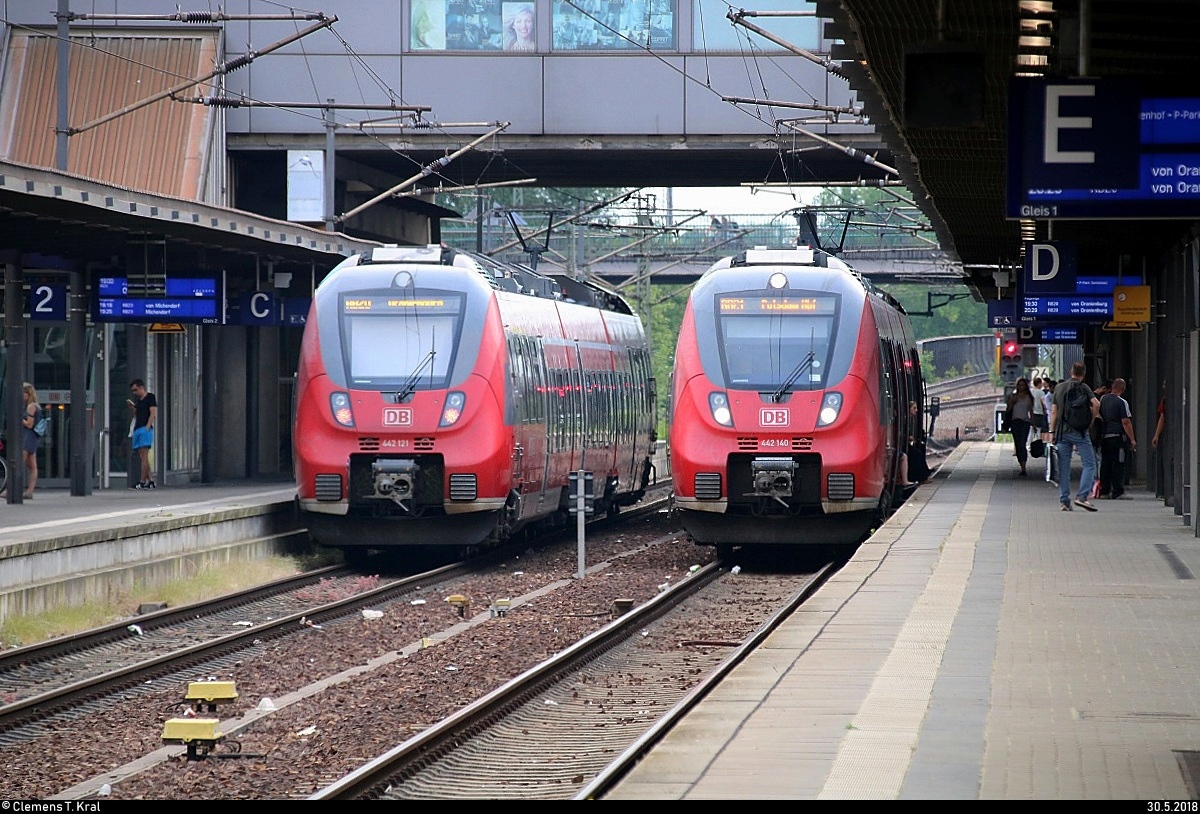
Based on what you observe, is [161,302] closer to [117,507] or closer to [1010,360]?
[117,507]

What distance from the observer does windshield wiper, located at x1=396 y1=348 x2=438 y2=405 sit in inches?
751

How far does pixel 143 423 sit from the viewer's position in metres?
26.1

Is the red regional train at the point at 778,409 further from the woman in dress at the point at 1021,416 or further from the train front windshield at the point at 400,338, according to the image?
the woman in dress at the point at 1021,416

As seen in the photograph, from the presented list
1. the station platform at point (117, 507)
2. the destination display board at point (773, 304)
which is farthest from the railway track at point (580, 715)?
the station platform at point (117, 507)

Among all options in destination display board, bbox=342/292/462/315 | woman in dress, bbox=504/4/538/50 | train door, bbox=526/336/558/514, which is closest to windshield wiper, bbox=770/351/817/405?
train door, bbox=526/336/558/514

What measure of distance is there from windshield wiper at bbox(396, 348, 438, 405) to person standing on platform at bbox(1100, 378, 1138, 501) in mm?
9885

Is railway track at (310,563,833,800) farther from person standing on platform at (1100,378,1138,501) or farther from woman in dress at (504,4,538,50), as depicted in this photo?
woman in dress at (504,4,538,50)

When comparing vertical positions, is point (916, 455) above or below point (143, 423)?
below

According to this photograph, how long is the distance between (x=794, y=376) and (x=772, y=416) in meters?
0.51

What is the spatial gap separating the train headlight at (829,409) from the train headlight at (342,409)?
5.05m

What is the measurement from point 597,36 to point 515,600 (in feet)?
63.3

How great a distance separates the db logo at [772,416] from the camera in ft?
61.8

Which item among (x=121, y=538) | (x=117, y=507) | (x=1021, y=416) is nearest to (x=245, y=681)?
(x=121, y=538)

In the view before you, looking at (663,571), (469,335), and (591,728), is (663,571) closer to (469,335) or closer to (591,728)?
(469,335)
